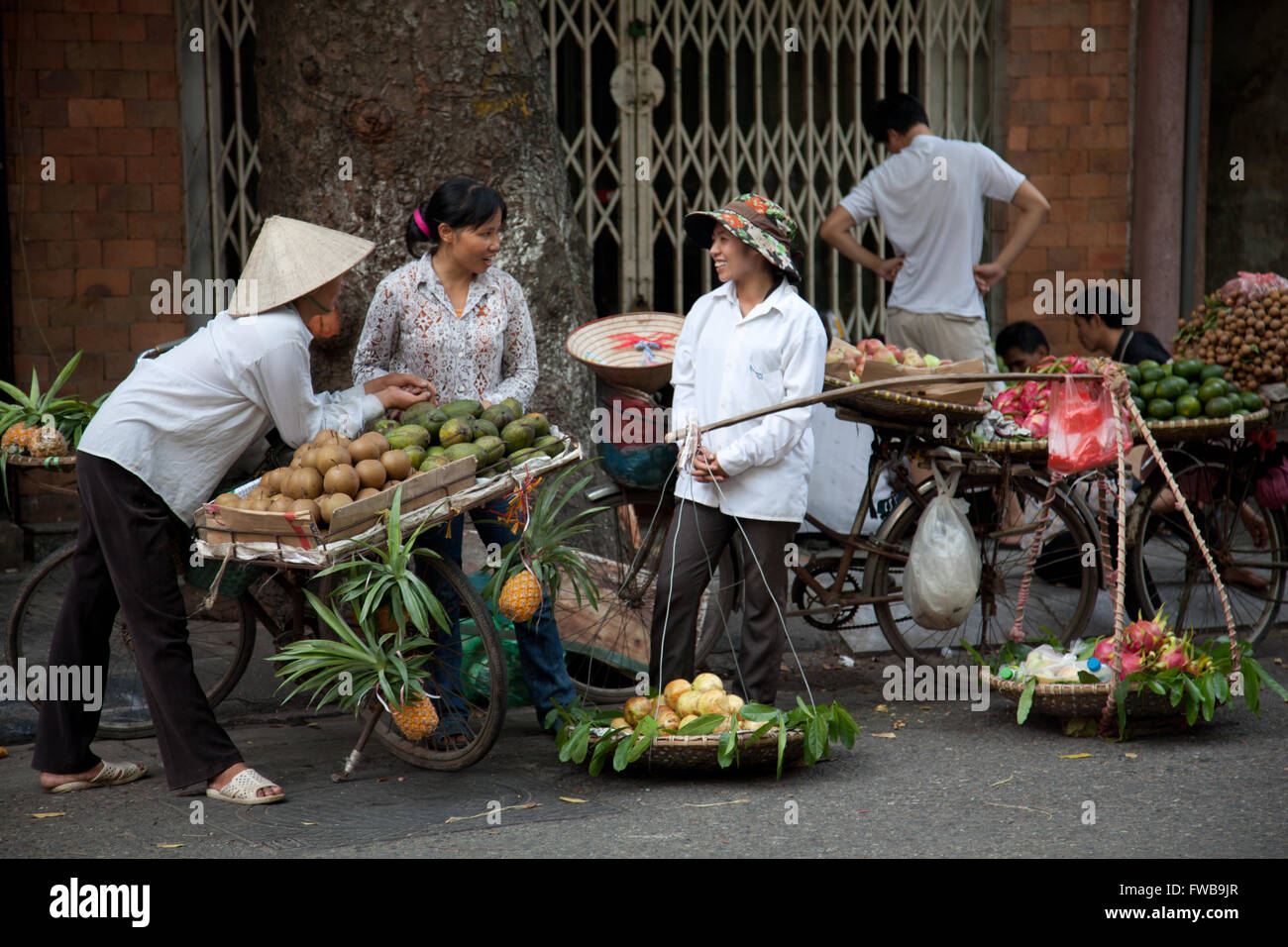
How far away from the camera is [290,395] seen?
4.36 meters

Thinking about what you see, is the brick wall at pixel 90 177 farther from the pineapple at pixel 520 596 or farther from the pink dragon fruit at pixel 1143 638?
the pink dragon fruit at pixel 1143 638

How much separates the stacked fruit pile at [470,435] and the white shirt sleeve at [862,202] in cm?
315

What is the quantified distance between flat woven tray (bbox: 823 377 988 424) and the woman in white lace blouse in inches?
50.3

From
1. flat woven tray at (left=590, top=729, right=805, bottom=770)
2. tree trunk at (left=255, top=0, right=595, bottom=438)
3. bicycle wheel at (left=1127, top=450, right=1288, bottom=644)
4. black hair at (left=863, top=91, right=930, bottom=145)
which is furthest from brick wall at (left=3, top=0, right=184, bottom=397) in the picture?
bicycle wheel at (left=1127, top=450, right=1288, bottom=644)

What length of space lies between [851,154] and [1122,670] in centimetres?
486

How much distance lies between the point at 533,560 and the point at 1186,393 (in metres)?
3.01

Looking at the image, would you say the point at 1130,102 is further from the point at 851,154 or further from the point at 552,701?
the point at 552,701

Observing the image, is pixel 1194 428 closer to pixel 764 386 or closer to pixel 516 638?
pixel 764 386

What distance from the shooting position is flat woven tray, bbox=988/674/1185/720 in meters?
4.99

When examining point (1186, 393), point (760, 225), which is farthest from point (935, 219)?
point (760, 225)

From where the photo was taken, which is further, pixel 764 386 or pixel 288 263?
pixel 764 386

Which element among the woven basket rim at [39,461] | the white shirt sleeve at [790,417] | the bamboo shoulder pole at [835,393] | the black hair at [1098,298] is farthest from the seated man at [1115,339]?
the woven basket rim at [39,461]

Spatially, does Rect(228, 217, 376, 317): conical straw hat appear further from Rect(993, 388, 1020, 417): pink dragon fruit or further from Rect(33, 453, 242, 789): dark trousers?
Rect(993, 388, 1020, 417): pink dragon fruit

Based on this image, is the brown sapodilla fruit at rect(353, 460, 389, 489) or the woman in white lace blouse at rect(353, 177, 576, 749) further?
the woman in white lace blouse at rect(353, 177, 576, 749)
